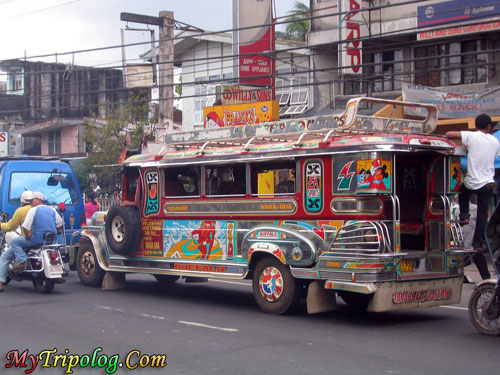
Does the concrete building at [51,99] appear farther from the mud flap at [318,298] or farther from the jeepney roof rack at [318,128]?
the mud flap at [318,298]

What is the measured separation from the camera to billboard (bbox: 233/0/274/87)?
2519cm

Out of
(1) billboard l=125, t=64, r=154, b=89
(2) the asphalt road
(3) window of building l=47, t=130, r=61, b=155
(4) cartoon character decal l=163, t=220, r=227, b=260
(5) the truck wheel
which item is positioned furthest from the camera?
(3) window of building l=47, t=130, r=61, b=155

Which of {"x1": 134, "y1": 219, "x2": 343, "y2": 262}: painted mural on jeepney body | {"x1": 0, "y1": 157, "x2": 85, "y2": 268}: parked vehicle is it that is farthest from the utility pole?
{"x1": 134, "y1": 219, "x2": 343, "y2": 262}: painted mural on jeepney body

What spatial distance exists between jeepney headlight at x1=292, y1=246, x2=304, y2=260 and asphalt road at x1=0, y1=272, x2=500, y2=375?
873mm

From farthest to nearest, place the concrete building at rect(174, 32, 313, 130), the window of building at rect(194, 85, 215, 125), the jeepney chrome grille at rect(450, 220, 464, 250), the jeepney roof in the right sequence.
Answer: the window of building at rect(194, 85, 215, 125), the concrete building at rect(174, 32, 313, 130), the jeepney chrome grille at rect(450, 220, 464, 250), the jeepney roof

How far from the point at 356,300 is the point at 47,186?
8377mm

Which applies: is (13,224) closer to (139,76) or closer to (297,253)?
(297,253)

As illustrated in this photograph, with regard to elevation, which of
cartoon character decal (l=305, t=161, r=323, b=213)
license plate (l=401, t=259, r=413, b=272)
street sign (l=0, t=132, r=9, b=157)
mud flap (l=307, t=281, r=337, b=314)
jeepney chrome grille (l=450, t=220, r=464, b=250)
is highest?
street sign (l=0, t=132, r=9, b=157)

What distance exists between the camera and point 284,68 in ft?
104

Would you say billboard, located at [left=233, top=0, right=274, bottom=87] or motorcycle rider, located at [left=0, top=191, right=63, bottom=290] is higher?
billboard, located at [left=233, top=0, right=274, bottom=87]

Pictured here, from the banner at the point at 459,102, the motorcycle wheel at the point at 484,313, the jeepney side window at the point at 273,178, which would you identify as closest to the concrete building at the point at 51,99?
the banner at the point at 459,102

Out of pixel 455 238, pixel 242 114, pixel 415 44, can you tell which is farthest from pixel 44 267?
pixel 415 44

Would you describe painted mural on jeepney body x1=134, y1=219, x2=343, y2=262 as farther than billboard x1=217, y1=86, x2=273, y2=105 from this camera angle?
No

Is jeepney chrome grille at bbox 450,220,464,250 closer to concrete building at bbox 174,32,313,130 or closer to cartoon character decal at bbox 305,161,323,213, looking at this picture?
cartoon character decal at bbox 305,161,323,213
